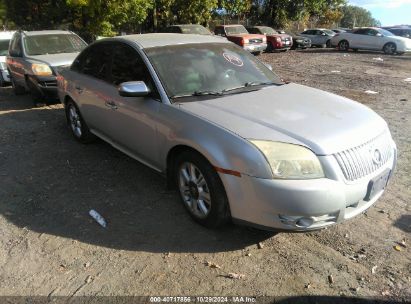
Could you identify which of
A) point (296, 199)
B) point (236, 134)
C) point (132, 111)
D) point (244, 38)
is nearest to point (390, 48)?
point (244, 38)

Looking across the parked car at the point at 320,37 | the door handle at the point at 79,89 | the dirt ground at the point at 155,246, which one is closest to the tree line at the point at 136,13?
the parked car at the point at 320,37

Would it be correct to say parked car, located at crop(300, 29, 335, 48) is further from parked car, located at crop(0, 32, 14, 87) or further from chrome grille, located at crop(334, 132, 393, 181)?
chrome grille, located at crop(334, 132, 393, 181)

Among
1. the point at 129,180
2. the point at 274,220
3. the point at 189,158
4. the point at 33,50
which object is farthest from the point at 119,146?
the point at 33,50

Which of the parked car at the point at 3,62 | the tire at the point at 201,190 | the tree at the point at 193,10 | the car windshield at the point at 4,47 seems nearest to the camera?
the tire at the point at 201,190

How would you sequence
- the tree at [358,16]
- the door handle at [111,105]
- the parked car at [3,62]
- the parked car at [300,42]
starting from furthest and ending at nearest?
the tree at [358,16] → the parked car at [300,42] → the parked car at [3,62] → the door handle at [111,105]

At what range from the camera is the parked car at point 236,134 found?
9.79 ft

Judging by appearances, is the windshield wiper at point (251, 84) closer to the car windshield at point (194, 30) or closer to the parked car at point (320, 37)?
the car windshield at point (194, 30)

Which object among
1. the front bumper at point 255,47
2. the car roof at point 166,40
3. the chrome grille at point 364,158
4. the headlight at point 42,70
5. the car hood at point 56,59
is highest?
the car roof at point 166,40

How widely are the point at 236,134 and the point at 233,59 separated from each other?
166cm

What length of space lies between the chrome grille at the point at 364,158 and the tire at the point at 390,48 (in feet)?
68.8

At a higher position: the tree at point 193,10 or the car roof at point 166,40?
the car roof at point 166,40

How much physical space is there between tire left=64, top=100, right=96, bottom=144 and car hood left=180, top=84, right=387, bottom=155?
248 cm

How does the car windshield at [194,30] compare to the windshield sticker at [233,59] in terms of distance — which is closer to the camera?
the windshield sticker at [233,59]

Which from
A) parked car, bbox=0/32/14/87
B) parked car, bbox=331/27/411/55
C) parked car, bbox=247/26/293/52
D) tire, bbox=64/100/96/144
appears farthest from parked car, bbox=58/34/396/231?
parked car, bbox=331/27/411/55
